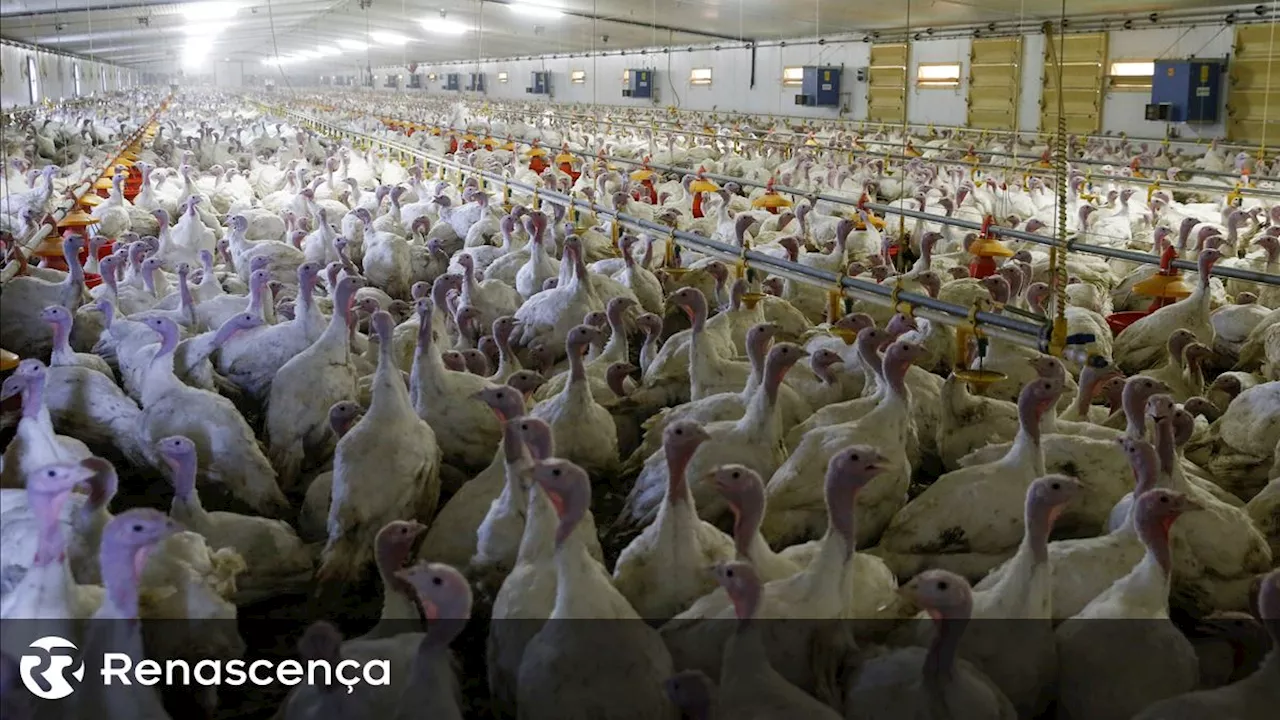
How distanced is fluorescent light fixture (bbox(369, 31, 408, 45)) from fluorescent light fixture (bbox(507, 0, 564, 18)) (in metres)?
11.3

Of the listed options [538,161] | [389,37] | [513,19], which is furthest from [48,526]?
[389,37]

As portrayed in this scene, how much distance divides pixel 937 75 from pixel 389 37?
781 inches

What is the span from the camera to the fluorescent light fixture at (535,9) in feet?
71.9

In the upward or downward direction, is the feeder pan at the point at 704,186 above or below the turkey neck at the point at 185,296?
above

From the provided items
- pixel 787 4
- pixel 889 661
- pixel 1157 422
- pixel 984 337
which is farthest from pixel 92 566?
pixel 787 4

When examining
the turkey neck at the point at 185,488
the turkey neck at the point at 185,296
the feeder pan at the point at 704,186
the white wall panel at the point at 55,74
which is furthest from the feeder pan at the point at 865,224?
the white wall panel at the point at 55,74

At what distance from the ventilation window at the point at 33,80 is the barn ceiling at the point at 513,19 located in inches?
23.5

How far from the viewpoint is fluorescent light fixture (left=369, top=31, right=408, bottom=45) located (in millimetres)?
34062

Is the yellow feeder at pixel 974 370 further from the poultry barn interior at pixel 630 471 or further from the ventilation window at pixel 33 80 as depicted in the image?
the ventilation window at pixel 33 80

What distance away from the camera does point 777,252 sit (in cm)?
926

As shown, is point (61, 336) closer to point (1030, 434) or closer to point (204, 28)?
point (1030, 434)

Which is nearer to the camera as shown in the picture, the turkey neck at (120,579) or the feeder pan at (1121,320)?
the turkey neck at (120,579)

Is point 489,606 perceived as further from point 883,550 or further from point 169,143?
point 169,143

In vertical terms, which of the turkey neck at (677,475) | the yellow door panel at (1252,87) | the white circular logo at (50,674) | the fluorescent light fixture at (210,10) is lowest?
the white circular logo at (50,674)
